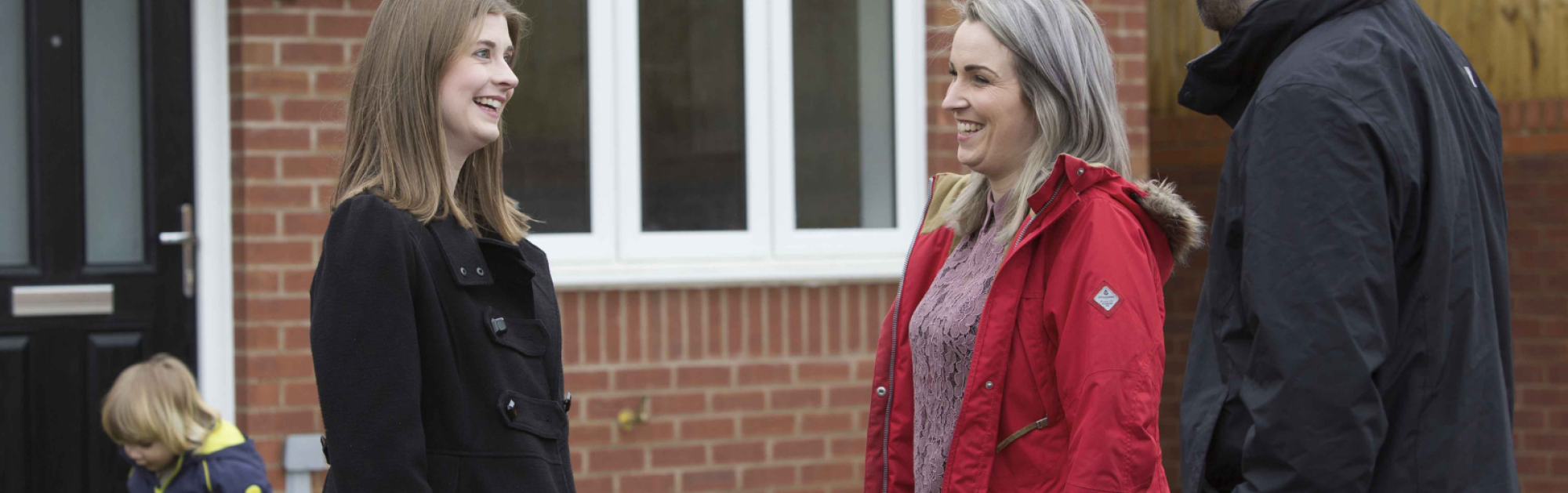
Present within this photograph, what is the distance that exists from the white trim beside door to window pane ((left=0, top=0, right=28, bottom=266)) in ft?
1.87

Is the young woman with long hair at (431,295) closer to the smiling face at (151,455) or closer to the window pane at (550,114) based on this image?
the smiling face at (151,455)

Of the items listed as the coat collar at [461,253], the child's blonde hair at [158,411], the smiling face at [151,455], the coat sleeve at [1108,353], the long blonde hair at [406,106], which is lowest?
the smiling face at [151,455]

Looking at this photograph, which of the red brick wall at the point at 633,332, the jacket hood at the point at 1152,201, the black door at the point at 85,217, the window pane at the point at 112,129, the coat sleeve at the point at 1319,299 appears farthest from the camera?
the window pane at the point at 112,129

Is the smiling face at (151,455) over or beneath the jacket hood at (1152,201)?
beneath

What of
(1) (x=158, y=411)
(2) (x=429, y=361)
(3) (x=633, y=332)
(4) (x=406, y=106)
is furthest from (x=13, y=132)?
(2) (x=429, y=361)

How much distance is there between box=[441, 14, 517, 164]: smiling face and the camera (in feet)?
7.00

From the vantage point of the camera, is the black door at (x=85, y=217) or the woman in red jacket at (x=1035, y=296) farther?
the black door at (x=85, y=217)

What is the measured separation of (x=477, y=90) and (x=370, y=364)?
0.51 meters

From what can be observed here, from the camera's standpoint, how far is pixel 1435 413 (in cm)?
179

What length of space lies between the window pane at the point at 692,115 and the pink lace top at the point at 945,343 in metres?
2.43

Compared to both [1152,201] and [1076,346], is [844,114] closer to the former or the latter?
[1152,201]

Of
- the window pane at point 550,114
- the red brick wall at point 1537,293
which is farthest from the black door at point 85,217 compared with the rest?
the red brick wall at point 1537,293

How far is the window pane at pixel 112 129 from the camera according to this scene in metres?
4.43

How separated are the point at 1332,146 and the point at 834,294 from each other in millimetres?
3067
